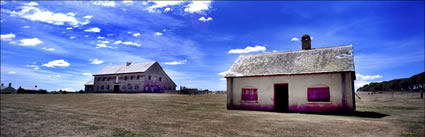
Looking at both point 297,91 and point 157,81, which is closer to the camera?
point 297,91

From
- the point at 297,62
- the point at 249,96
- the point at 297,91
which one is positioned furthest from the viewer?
the point at 249,96

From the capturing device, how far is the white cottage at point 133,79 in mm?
44938

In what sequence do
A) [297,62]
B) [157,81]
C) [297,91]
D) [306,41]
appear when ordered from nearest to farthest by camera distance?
[297,91] → [297,62] → [306,41] → [157,81]

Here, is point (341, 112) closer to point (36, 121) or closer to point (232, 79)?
point (232, 79)

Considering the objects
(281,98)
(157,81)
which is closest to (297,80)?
(281,98)

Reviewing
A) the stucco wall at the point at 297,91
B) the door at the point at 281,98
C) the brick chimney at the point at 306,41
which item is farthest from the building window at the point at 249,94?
the brick chimney at the point at 306,41

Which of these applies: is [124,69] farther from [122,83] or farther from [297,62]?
[297,62]

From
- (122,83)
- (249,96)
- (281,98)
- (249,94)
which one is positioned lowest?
(281,98)

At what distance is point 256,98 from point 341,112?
5.94 m

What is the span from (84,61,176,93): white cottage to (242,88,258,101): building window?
99.3 feet

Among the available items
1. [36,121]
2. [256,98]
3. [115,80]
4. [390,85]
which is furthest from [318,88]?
[390,85]

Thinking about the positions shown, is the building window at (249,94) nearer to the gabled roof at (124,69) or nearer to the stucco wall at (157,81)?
the stucco wall at (157,81)

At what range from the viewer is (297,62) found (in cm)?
1753

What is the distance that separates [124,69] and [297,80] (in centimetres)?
4208
